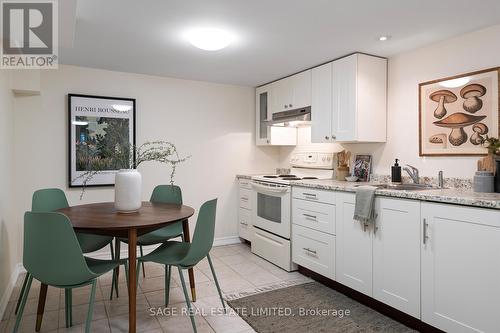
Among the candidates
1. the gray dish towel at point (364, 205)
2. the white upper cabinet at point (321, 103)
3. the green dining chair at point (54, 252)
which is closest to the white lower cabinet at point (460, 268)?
the gray dish towel at point (364, 205)

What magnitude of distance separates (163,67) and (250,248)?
8.12 feet

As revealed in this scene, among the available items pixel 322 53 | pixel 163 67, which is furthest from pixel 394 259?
pixel 163 67

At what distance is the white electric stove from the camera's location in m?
3.41

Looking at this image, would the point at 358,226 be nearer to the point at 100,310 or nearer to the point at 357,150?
the point at 357,150

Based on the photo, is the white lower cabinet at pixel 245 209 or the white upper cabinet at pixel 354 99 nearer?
the white upper cabinet at pixel 354 99

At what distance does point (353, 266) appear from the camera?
8.70 feet

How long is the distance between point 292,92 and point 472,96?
185 centimetres

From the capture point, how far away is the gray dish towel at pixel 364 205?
8.00ft

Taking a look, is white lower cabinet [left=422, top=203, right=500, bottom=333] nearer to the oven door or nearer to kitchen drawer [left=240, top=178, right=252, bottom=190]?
the oven door

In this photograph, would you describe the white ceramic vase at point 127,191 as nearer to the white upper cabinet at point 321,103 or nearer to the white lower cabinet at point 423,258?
the white lower cabinet at point 423,258

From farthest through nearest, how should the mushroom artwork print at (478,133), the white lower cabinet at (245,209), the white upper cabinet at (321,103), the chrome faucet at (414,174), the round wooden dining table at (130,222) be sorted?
the white lower cabinet at (245,209)
the white upper cabinet at (321,103)
the chrome faucet at (414,174)
the mushroom artwork print at (478,133)
the round wooden dining table at (130,222)

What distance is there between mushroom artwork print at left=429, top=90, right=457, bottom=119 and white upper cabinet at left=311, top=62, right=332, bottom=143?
3.06 ft

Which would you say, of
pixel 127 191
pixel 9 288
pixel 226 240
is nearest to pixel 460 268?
pixel 127 191

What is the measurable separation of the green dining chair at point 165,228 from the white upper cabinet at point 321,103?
158 cm
